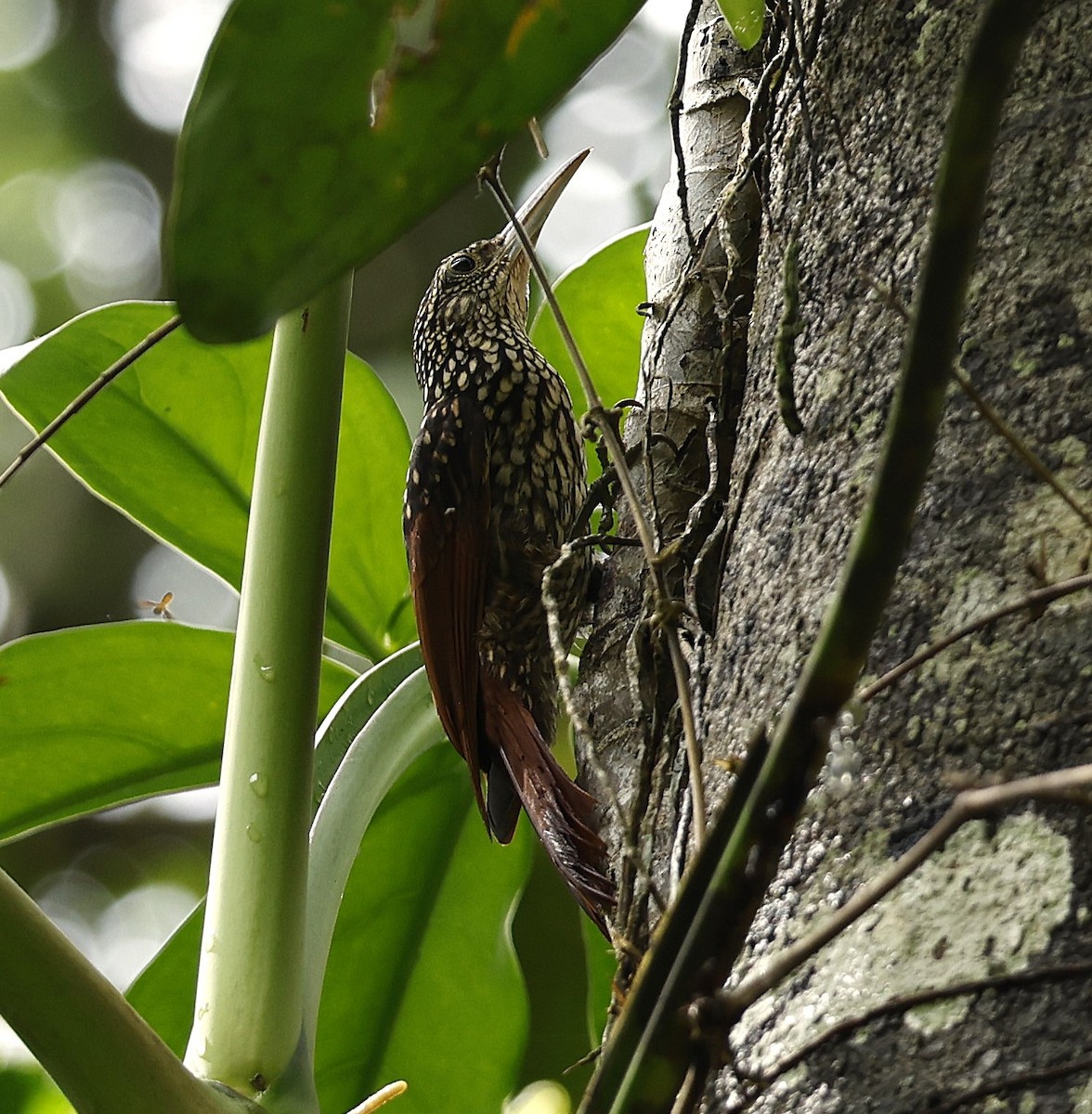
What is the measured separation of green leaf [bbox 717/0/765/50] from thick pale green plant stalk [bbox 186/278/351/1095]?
1.43 feet

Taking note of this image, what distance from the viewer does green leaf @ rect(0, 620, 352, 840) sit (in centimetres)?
163

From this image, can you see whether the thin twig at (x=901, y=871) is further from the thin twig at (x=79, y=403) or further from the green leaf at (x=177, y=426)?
the green leaf at (x=177, y=426)

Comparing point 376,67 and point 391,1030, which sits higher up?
point 391,1030

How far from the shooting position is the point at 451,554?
1.87 m

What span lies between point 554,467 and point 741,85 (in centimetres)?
80

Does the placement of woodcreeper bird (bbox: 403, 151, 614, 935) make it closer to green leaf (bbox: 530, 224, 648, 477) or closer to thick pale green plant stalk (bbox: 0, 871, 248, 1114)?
green leaf (bbox: 530, 224, 648, 477)

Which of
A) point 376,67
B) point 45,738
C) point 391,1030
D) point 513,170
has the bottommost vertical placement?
point 376,67

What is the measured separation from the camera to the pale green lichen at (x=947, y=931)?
63 centimetres

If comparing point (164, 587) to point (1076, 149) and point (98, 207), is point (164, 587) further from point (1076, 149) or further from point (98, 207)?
point (1076, 149)

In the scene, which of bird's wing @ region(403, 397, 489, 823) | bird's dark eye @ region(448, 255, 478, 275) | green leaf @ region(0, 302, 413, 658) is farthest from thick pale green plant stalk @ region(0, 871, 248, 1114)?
bird's dark eye @ region(448, 255, 478, 275)

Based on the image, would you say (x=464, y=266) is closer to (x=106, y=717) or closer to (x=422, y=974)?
(x=106, y=717)

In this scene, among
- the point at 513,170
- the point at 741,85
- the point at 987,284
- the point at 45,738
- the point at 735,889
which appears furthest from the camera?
the point at 513,170

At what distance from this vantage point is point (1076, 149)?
84 cm

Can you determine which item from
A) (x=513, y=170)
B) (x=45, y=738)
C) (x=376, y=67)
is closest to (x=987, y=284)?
(x=376, y=67)
